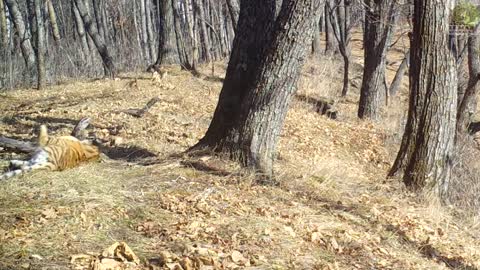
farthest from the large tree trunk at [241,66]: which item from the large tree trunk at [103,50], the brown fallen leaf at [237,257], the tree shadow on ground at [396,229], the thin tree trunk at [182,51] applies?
the thin tree trunk at [182,51]

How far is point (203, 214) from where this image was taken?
529 centimetres

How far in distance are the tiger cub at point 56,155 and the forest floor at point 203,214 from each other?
15cm

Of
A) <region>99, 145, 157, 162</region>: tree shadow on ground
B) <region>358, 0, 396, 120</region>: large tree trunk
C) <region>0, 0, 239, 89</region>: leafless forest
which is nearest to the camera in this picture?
<region>99, 145, 157, 162</region>: tree shadow on ground

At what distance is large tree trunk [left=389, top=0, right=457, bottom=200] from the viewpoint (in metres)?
7.36

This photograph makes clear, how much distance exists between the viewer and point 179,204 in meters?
5.41

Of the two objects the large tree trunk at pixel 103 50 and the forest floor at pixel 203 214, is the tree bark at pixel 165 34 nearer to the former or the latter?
the large tree trunk at pixel 103 50

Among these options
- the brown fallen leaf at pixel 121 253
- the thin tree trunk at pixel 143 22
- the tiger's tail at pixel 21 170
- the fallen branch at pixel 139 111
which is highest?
the thin tree trunk at pixel 143 22

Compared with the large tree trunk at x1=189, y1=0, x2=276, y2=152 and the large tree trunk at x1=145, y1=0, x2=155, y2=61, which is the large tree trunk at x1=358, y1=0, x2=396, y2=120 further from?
the large tree trunk at x1=145, y1=0, x2=155, y2=61

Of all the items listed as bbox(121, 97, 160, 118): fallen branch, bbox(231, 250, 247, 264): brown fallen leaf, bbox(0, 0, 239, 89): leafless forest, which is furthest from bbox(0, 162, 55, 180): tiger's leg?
bbox(0, 0, 239, 89): leafless forest

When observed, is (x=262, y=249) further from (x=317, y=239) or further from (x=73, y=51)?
(x=73, y=51)

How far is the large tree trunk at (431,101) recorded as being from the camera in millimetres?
7355

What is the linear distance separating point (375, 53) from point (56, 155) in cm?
840

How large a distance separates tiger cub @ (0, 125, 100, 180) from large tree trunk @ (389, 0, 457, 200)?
3946 mm

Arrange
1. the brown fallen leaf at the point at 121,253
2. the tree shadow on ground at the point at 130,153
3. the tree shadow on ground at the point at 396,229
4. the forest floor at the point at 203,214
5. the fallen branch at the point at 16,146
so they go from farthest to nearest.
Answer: the tree shadow on ground at the point at 130,153 → the fallen branch at the point at 16,146 → the tree shadow on ground at the point at 396,229 → the forest floor at the point at 203,214 → the brown fallen leaf at the point at 121,253
